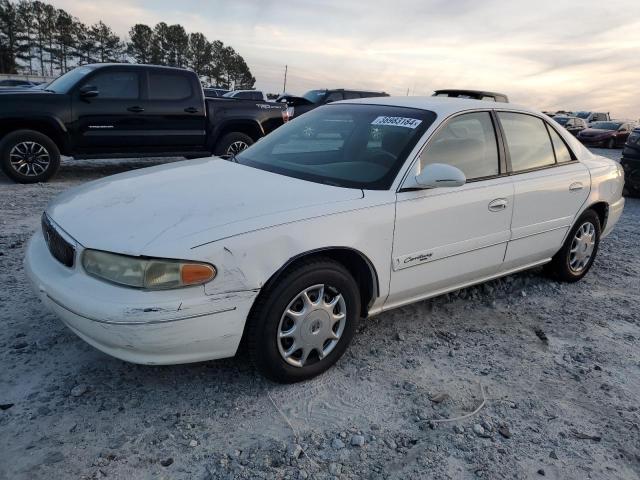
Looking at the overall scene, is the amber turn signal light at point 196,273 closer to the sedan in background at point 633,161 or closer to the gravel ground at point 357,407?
the gravel ground at point 357,407

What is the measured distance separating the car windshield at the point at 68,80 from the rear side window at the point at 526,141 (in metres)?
6.54

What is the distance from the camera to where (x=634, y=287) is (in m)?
4.73

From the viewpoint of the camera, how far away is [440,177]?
9.86ft

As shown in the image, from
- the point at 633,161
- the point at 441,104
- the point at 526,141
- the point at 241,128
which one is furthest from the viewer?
the point at 633,161

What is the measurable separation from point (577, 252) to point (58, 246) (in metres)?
4.05

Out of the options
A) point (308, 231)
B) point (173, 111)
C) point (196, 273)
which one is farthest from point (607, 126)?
point (196, 273)

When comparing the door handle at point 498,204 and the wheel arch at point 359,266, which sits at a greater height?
the door handle at point 498,204

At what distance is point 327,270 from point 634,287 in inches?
135

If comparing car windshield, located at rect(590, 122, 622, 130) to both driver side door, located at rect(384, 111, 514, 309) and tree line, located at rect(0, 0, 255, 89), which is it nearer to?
driver side door, located at rect(384, 111, 514, 309)

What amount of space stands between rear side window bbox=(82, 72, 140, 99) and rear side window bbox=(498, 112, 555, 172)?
20.6 feet

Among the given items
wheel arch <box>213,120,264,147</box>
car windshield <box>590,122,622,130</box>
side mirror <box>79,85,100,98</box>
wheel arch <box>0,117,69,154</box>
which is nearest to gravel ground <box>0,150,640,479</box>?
wheel arch <box>0,117,69,154</box>

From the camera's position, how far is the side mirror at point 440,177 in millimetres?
3000

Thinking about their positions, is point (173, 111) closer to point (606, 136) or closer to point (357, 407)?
point (357, 407)

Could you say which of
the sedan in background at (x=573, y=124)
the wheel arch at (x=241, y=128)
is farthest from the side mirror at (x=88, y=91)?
the sedan in background at (x=573, y=124)
